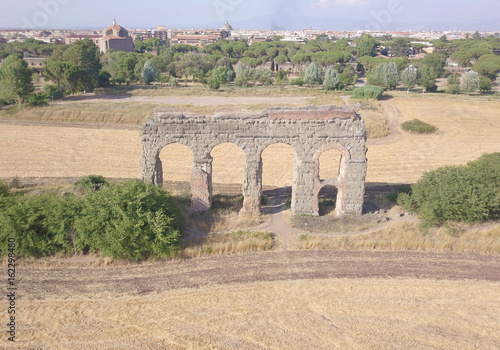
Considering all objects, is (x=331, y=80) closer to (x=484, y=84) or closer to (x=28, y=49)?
(x=484, y=84)

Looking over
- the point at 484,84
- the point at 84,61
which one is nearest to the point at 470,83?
the point at 484,84

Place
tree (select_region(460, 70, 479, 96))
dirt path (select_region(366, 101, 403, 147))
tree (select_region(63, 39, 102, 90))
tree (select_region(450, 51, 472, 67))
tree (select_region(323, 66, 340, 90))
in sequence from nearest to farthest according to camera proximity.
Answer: dirt path (select_region(366, 101, 403, 147)) < tree (select_region(63, 39, 102, 90)) < tree (select_region(460, 70, 479, 96)) < tree (select_region(323, 66, 340, 90)) < tree (select_region(450, 51, 472, 67))

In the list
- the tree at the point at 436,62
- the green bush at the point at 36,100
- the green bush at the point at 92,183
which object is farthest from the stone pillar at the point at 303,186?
the tree at the point at 436,62

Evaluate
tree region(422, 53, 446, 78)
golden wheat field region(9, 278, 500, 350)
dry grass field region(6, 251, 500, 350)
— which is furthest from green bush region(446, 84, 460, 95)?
golden wheat field region(9, 278, 500, 350)

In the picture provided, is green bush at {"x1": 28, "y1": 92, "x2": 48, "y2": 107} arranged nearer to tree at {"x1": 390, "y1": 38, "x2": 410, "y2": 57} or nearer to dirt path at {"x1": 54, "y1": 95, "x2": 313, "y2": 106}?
dirt path at {"x1": 54, "y1": 95, "x2": 313, "y2": 106}

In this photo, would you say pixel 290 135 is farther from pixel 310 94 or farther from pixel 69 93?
pixel 69 93

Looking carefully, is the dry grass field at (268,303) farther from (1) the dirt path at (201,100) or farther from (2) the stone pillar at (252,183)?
(1) the dirt path at (201,100)
